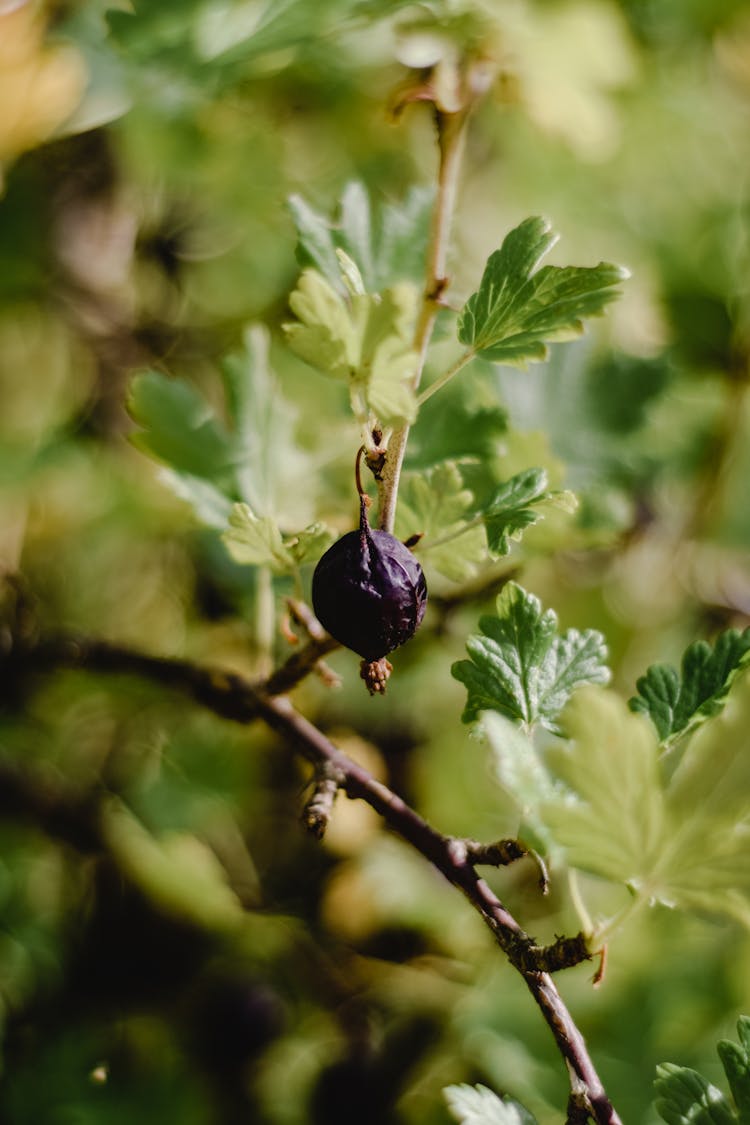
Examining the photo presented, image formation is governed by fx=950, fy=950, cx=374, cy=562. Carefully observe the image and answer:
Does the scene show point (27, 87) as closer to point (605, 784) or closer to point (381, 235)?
point (381, 235)

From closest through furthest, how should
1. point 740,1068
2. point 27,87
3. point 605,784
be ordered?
point 605,784 < point 740,1068 < point 27,87

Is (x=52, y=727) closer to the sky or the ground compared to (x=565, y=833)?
closer to the ground

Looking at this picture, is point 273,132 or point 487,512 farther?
point 273,132

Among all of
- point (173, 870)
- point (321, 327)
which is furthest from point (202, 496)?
point (173, 870)

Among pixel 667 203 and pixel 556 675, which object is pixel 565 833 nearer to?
pixel 556 675

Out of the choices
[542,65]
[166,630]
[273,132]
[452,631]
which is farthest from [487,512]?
[273,132]

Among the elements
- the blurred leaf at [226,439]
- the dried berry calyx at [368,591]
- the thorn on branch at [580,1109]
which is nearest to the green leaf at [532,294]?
the dried berry calyx at [368,591]
